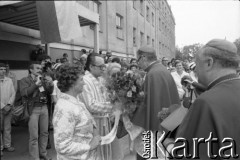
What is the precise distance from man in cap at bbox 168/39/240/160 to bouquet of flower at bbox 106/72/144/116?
1.06 meters

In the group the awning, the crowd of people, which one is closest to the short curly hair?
the crowd of people

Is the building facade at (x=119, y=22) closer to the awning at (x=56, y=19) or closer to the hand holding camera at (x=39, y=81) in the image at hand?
the awning at (x=56, y=19)

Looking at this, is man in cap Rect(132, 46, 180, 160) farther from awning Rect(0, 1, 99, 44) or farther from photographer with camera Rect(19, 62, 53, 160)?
photographer with camera Rect(19, 62, 53, 160)

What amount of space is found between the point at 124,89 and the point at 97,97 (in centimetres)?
39

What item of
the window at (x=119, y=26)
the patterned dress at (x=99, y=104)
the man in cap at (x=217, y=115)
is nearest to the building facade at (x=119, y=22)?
the window at (x=119, y=26)

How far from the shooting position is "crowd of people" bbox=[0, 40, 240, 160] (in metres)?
1.87

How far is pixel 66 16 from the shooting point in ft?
5.20

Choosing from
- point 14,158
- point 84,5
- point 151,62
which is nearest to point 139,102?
point 151,62

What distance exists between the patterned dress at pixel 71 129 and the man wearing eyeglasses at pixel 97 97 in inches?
17.1

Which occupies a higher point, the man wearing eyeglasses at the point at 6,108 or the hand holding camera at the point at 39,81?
the hand holding camera at the point at 39,81

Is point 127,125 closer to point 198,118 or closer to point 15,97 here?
point 198,118

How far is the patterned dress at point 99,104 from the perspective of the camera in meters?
2.99

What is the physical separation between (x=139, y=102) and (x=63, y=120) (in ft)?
3.63

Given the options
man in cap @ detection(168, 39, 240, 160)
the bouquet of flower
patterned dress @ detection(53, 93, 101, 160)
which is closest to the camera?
man in cap @ detection(168, 39, 240, 160)
